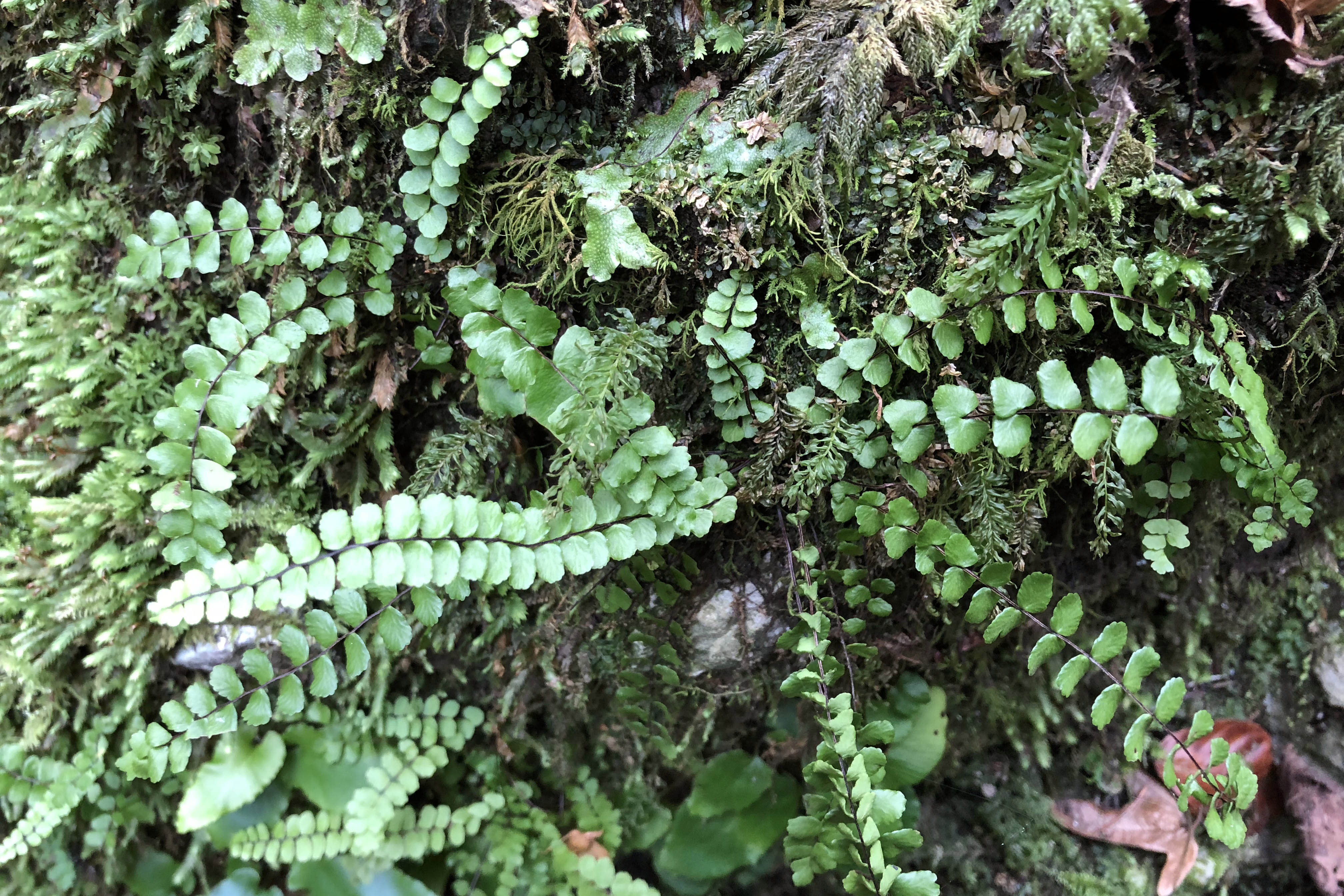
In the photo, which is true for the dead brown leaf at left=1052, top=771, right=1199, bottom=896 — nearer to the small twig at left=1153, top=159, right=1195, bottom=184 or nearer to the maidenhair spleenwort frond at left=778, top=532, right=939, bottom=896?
the maidenhair spleenwort frond at left=778, top=532, right=939, bottom=896

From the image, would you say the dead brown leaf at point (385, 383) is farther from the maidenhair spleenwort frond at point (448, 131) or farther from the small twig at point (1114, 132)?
the small twig at point (1114, 132)

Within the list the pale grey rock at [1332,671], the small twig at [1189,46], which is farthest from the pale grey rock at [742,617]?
the pale grey rock at [1332,671]

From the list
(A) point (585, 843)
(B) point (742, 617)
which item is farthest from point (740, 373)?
(A) point (585, 843)

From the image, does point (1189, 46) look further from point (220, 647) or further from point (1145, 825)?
point (220, 647)

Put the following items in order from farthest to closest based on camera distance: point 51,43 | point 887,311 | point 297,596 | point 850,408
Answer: point 51,43 → point 850,408 → point 887,311 → point 297,596

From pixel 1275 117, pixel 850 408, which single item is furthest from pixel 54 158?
pixel 1275 117

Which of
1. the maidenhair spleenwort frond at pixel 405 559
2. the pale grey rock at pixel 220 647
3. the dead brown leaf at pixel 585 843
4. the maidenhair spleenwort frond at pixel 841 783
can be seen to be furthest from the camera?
the dead brown leaf at pixel 585 843

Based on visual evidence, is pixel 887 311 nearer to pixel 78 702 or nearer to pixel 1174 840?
pixel 1174 840
